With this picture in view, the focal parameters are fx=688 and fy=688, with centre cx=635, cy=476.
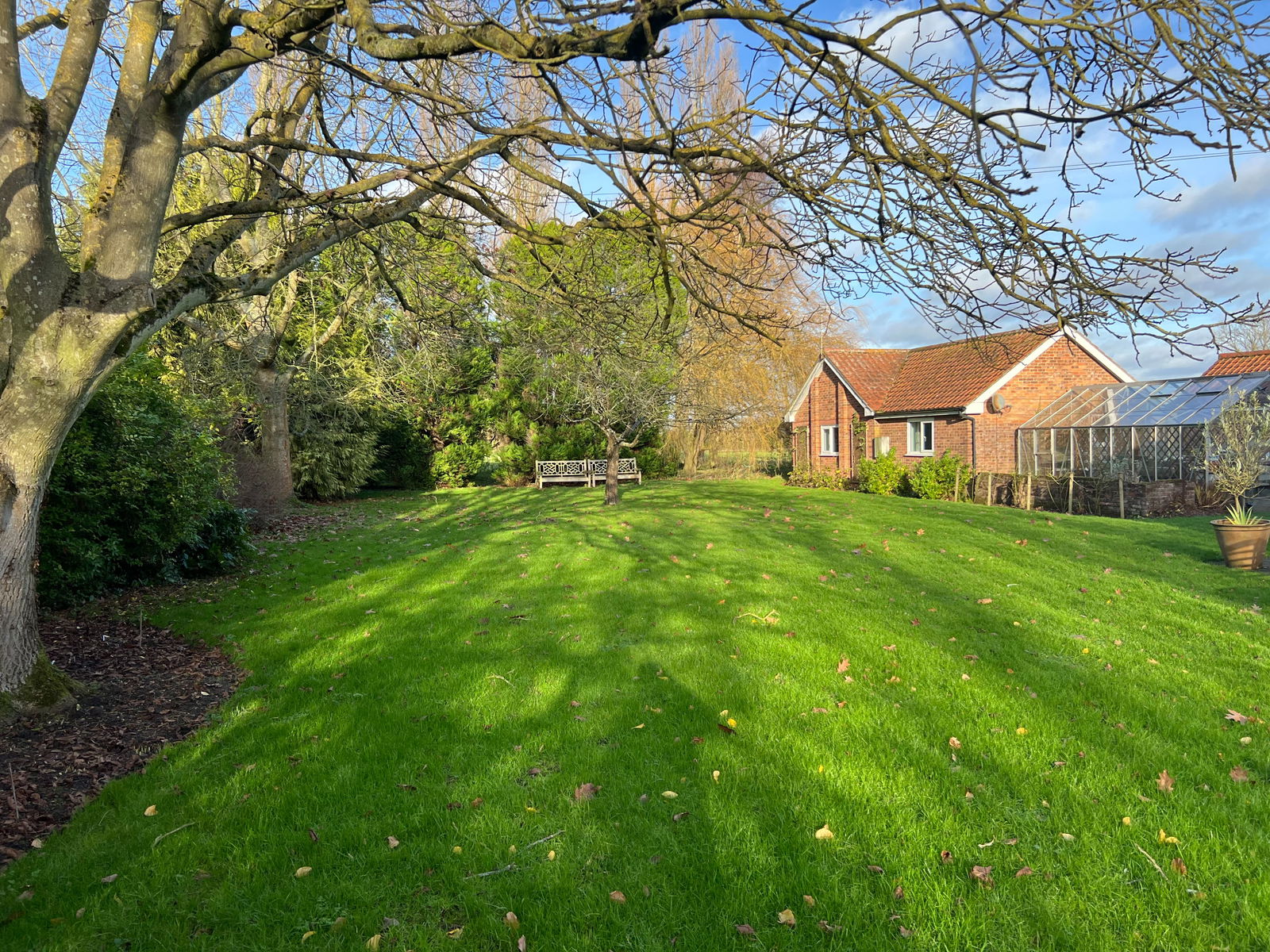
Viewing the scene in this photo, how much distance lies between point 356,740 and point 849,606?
5.31 m

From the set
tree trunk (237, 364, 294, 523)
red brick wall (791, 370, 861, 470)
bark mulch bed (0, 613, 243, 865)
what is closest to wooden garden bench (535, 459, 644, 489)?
red brick wall (791, 370, 861, 470)

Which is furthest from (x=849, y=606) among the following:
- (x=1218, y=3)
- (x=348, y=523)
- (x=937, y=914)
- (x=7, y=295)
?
(x=348, y=523)

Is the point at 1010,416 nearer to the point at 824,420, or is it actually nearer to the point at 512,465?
the point at 824,420

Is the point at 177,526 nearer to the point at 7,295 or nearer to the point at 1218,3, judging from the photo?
the point at 7,295

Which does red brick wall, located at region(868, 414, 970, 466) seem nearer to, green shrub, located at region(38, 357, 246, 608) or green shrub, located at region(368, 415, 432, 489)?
green shrub, located at region(368, 415, 432, 489)

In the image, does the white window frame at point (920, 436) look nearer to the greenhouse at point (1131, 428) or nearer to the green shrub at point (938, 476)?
the green shrub at point (938, 476)

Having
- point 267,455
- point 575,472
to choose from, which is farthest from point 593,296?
point 575,472

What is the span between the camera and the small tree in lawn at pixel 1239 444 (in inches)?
589

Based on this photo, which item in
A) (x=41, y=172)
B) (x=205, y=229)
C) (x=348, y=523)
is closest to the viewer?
(x=41, y=172)

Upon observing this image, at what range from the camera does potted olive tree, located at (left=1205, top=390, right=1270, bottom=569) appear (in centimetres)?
1035

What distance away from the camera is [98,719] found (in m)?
5.09

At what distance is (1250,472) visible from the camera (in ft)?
49.0

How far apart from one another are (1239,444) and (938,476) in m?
7.83

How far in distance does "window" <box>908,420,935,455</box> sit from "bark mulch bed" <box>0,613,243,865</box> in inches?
932
